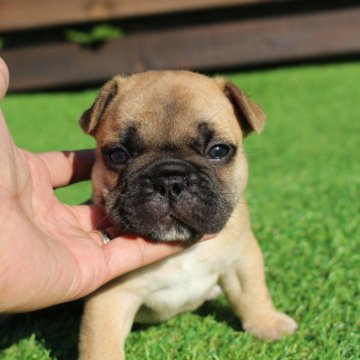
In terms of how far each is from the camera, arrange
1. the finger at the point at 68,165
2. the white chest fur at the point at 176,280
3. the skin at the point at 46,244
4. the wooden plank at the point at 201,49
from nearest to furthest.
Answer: the skin at the point at 46,244 < the white chest fur at the point at 176,280 < the finger at the point at 68,165 < the wooden plank at the point at 201,49

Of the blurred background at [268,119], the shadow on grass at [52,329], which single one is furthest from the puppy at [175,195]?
the shadow on grass at [52,329]

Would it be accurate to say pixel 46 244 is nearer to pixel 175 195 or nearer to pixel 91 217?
pixel 175 195

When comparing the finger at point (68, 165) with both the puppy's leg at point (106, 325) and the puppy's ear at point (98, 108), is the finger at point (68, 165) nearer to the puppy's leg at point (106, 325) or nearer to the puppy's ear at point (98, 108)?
the puppy's ear at point (98, 108)

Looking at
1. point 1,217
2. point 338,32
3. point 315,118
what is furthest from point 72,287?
point 338,32

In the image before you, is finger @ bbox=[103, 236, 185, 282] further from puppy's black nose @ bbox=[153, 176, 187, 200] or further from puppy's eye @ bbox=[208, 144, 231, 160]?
puppy's eye @ bbox=[208, 144, 231, 160]

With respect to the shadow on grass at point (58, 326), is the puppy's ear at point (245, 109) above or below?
above

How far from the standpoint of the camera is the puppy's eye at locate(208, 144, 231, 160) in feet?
10.6

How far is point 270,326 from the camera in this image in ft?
11.1

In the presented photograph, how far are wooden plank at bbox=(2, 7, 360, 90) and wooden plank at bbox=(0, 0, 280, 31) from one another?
640 mm

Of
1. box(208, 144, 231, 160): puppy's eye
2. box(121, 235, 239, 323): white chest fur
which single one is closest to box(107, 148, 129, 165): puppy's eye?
box(208, 144, 231, 160): puppy's eye

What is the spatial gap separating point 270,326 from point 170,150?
48.9 inches

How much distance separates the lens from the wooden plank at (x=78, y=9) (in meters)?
11.9

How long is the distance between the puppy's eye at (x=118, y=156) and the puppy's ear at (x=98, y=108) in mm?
276

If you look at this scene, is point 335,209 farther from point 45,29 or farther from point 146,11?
point 45,29
